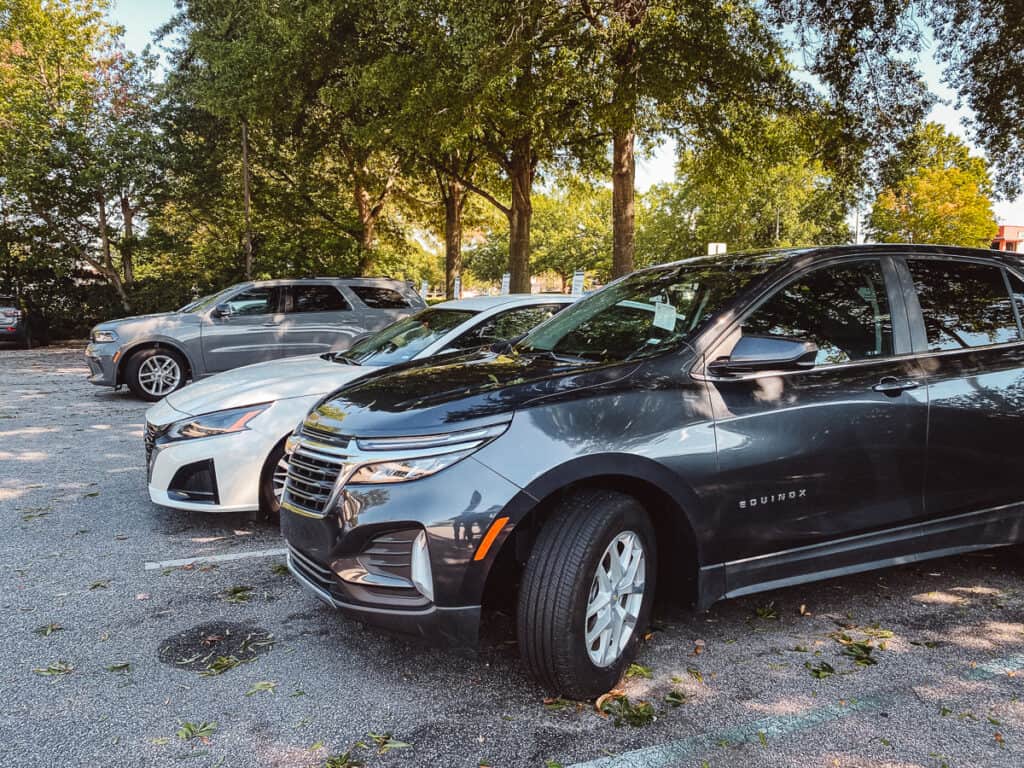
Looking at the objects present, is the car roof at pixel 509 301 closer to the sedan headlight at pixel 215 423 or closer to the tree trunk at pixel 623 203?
the sedan headlight at pixel 215 423

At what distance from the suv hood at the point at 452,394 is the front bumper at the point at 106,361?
8394mm

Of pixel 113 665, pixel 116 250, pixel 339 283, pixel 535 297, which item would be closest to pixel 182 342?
pixel 339 283

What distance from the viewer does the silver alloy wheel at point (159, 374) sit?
1071 cm

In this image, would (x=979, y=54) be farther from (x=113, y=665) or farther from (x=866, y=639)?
(x=113, y=665)

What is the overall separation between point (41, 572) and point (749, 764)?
3874 millimetres

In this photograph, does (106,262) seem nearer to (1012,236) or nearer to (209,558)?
(209,558)

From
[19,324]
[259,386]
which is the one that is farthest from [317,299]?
[19,324]

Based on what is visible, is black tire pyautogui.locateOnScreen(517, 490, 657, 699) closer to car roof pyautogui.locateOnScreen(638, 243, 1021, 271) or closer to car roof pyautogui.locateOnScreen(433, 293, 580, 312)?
car roof pyautogui.locateOnScreen(638, 243, 1021, 271)

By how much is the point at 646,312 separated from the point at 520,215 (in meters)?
15.9

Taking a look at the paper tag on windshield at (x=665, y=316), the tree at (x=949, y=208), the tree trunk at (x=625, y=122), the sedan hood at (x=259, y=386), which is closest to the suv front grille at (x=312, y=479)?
the paper tag on windshield at (x=665, y=316)

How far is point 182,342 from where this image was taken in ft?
35.2

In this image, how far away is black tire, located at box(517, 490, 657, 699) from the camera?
2.77m

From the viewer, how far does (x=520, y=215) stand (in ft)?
62.9

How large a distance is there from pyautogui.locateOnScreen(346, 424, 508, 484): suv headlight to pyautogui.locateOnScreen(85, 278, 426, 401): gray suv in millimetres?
7981
